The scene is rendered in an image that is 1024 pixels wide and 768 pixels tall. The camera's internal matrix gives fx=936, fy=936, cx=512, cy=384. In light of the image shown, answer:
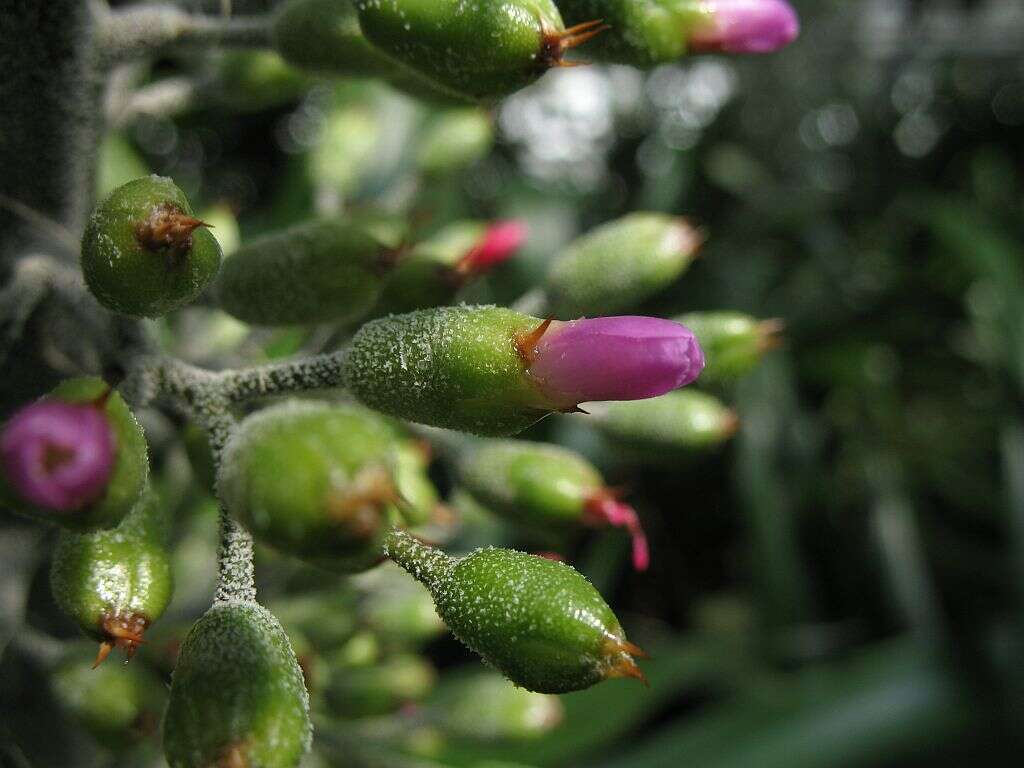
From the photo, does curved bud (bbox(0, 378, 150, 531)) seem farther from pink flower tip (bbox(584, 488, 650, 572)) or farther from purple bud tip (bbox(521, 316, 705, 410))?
pink flower tip (bbox(584, 488, 650, 572))

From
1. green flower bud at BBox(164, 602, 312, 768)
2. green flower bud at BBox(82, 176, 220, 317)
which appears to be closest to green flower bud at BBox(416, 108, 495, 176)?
green flower bud at BBox(82, 176, 220, 317)

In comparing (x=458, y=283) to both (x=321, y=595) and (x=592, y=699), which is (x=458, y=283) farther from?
(x=592, y=699)

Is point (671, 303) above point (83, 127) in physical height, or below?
below

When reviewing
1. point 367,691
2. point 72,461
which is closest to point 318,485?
point 72,461

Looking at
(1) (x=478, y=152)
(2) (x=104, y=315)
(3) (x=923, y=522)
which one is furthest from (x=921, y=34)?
(2) (x=104, y=315)

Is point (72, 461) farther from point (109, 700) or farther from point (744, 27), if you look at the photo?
point (744, 27)
